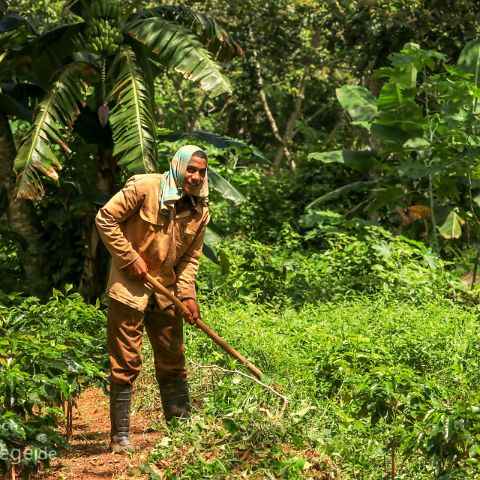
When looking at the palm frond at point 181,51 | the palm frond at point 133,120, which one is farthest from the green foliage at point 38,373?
the palm frond at point 181,51

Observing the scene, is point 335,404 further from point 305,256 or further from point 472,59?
point 472,59

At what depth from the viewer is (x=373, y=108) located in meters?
12.9

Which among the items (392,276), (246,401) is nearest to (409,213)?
(392,276)

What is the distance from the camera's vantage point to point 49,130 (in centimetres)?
951

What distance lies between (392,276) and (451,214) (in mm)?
2728

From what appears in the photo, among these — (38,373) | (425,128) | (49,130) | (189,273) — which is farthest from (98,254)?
(38,373)

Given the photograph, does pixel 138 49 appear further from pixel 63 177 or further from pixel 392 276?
pixel 392 276

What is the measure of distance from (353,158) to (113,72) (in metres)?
4.22

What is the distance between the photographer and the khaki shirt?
6188 mm

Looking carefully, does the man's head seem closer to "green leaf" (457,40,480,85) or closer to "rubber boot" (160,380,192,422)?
"rubber boot" (160,380,192,422)

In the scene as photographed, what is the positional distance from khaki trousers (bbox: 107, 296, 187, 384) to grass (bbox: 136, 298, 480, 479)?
24cm

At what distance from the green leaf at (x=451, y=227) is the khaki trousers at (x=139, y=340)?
669 cm

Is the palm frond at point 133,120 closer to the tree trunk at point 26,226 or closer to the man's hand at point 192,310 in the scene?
the tree trunk at point 26,226

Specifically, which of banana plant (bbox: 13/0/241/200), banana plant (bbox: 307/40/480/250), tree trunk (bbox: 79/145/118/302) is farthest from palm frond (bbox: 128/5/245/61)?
banana plant (bbox: 307/40/480/250)
